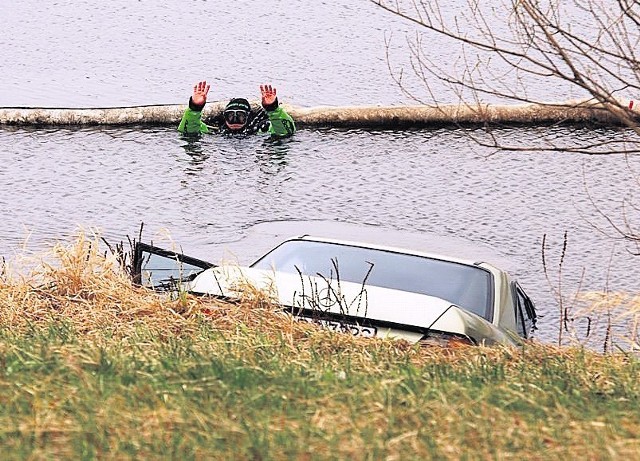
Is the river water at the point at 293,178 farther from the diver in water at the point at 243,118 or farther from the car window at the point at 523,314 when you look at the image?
the car window at the point at 523,314

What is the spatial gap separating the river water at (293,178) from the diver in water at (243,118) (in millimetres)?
374

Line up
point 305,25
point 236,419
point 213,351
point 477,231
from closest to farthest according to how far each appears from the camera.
A: point 236,419 → point 213,351 → point 477,231 → point 305,25

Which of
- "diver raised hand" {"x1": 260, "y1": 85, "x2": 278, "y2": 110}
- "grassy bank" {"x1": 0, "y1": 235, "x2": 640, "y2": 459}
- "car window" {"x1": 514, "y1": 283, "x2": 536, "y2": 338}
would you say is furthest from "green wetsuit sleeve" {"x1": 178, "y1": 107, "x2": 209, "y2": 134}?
"grassy bank" {"x1": 0, "y1": 235, "x2": 640, "y2": 459}

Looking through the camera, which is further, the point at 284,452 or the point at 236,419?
the point at 236,419

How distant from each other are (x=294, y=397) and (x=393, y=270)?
3761 mm

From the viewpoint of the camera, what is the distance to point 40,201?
1812 centimetres

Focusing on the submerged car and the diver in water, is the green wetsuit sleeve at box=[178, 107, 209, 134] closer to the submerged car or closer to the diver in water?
the diver in water

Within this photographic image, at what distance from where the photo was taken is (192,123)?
23547mm

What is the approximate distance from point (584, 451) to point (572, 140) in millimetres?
19649

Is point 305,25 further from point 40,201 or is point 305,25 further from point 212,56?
point 40,201

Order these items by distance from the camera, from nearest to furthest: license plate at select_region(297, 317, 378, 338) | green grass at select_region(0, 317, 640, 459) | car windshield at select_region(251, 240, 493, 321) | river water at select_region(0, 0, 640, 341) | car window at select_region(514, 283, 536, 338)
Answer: green grass at select_region(0, 317, 640, 459), license plate at select_region(297, 317, 378, 338), car windshield at select_region(251, 240, 493, 321), car window at select_region(514, 283, 536, 338), river water at select_region(0, 0, 640, 341)

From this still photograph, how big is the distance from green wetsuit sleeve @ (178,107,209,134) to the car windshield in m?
14.2

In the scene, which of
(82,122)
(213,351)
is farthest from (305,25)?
(213,351)

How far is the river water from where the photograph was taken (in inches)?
634
